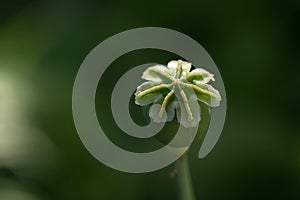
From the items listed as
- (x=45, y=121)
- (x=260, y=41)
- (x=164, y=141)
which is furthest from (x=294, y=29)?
(x=164, y=141)

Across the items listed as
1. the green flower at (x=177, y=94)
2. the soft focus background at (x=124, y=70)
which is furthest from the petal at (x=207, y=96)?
the soft focus background at (x=124, y=70)

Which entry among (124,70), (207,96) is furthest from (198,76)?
(124,70)

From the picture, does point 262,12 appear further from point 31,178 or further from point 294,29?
point 31,178

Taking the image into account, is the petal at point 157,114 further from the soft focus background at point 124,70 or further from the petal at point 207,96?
the soft focus background at point 124,70

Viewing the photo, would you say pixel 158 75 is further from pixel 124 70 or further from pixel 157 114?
pixel 124 70

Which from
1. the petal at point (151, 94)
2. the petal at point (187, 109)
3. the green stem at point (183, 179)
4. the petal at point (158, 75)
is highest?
the petal at point (158, 75)

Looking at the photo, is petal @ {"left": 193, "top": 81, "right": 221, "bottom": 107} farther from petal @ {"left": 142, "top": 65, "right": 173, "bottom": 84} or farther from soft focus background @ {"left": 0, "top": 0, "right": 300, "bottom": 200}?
soft focus background @ {"left": 0, "top": 0, "right": 300, "bottom": 200}

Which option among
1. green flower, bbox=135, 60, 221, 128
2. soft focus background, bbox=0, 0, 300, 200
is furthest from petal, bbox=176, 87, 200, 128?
soft focus background, bbox=0, 0, 300, 200
